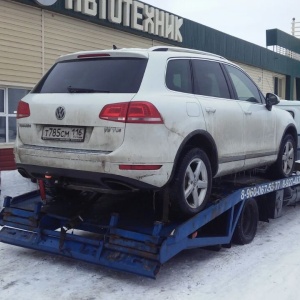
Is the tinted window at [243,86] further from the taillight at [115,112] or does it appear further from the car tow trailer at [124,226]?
the taillight at [115,112]

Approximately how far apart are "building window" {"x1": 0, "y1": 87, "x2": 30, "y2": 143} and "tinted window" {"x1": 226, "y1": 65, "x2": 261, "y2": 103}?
6508mm

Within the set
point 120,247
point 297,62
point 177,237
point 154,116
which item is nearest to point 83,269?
point 120,247

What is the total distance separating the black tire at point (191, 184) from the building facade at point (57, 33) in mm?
7168

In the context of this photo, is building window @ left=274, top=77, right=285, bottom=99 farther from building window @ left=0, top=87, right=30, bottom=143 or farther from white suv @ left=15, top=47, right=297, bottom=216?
white suv @ left=15, top=47, right=297, bottom=216

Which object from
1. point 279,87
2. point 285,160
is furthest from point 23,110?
point 279,87

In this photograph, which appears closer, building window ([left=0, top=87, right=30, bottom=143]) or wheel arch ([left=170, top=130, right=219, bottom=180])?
wheel arch ([left=170, top=130, right=219, bottom=180])

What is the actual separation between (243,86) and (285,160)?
1.51 m

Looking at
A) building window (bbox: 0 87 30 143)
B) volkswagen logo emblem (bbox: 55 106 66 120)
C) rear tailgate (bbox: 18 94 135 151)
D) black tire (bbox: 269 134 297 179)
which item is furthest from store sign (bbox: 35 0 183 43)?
volkswagen logo emblem (bbox: 55 106 66 120)

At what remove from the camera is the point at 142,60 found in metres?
4.23

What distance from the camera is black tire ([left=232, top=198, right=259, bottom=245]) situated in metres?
5.34

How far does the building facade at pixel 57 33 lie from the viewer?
10516 mm

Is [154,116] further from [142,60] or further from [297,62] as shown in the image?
[297,62]

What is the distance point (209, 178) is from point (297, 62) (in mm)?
26517

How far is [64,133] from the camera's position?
418cm
